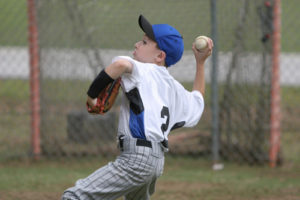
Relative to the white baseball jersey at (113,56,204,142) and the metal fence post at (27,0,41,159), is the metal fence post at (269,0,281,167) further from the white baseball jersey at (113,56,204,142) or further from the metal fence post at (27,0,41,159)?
the white baseball jersey at (113,56,204,142)

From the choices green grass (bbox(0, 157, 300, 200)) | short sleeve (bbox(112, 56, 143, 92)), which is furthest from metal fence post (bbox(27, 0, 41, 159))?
short sleeve (bbox(112, 56, 143, 92))

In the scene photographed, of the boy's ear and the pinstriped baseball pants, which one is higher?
the boy's ear

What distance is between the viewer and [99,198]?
3.25 m

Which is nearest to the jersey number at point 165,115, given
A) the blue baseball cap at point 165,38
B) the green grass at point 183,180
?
the blue baseball cap at point 165,38

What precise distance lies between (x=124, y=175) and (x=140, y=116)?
362mm

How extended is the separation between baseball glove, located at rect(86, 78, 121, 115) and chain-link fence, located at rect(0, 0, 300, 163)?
3446mm

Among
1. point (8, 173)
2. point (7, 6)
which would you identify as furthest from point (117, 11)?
point (8, 173)

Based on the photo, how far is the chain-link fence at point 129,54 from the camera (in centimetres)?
675

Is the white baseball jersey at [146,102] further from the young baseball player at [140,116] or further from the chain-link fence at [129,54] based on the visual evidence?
the chain-link fence at [129,54]

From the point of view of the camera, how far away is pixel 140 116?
3.27 meters

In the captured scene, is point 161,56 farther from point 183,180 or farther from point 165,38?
point 183,180

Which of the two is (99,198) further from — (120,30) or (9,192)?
(120,30)

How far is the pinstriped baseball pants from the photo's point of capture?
3199 millimetres

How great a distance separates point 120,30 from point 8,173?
89.2 inches
